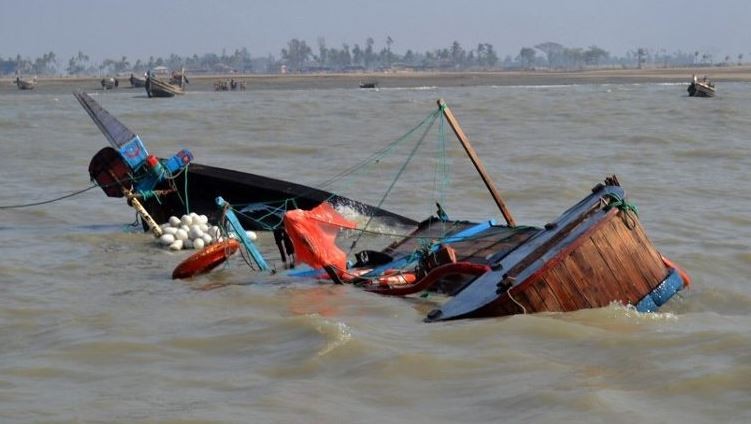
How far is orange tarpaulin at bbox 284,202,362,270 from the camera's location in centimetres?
1030

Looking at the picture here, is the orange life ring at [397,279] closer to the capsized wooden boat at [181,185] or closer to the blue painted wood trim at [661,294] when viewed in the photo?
the blue painted wood trim at [661,294]

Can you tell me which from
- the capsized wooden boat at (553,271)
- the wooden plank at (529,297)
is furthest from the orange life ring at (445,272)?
the wooden plank at (529,297)

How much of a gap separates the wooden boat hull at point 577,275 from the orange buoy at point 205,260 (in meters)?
Result: 2.79

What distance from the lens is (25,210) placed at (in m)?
15.9

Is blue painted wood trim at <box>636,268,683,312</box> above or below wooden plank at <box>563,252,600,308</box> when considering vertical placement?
below

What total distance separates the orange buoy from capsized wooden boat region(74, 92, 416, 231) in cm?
238

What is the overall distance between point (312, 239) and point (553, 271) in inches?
112

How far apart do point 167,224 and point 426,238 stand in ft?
12.6

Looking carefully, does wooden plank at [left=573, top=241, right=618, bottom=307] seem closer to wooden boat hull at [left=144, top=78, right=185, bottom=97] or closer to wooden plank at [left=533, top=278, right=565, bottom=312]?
wooden plank at [left=533, top=278, right=565, bottom=312]

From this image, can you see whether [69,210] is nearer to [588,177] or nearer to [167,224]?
[167,224]

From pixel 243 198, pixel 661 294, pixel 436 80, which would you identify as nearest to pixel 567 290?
pixel 661 294

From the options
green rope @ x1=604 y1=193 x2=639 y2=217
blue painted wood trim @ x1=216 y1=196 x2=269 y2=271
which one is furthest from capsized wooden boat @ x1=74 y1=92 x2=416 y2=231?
green rope @ x1=604 y1=193 x2=639 y2=217

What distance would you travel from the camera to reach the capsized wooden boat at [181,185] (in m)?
13.4

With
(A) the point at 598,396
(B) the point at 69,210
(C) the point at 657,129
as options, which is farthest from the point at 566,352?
(C) the point at 657,129
